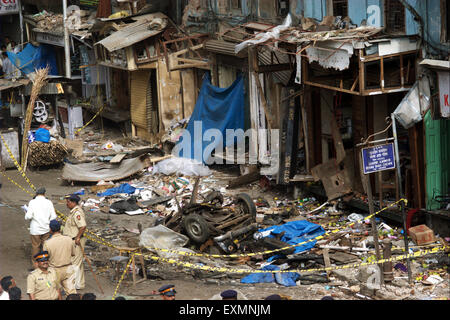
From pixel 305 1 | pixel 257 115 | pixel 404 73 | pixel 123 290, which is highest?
pixel 305 1

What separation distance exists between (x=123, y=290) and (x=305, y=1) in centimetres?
769

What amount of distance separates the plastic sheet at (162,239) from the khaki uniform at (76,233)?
2028mm

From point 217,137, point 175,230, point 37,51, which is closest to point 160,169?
point 217,137

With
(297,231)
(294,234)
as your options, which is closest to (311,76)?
(297,231)

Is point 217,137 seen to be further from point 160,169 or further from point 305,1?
point 305,1

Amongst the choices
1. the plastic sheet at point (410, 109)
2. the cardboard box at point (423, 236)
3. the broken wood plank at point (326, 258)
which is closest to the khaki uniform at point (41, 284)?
the broken wood plank at point (326, 258)

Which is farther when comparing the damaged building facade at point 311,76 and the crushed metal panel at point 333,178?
the crushed metal panel at point 333,178

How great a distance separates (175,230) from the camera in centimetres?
1440

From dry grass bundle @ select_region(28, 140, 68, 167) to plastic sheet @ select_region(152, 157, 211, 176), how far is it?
335cm

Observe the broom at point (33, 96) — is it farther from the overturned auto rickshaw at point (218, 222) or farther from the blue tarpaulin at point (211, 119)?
the overturned auto rickshaw at point (218, 222)

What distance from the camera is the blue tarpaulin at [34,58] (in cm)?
3028

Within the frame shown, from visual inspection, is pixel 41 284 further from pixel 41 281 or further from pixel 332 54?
pixel 332 54

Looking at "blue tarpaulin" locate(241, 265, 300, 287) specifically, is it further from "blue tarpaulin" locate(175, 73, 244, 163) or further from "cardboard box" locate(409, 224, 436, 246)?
"blue tarpaulin" locate(175, 73, 244, 163)

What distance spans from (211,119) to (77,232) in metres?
9.53
